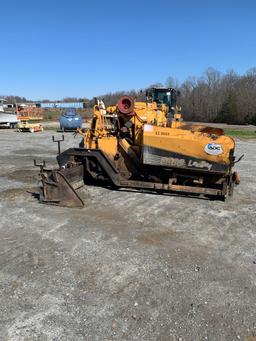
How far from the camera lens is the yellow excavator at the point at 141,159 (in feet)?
22.1

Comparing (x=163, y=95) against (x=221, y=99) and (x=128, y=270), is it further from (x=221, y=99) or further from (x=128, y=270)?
(x=221, y=99)

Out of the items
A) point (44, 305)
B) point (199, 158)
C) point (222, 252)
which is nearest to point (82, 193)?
point (199, 158)

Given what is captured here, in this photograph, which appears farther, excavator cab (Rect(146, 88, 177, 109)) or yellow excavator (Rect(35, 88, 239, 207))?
excavator cab (Rect(146, 88, 177, 109))

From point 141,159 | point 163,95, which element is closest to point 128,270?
point 141,159

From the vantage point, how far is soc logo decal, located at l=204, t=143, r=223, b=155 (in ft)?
22.1

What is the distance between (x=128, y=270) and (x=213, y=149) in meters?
3.27

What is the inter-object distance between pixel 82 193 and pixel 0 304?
3949mm

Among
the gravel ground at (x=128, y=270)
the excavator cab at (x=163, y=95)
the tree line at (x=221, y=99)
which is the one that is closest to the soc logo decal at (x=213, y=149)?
the gravel ground at (x=128, y=270)

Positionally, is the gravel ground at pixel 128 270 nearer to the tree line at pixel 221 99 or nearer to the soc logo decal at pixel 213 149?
the soc logo decal at pixel 213 149

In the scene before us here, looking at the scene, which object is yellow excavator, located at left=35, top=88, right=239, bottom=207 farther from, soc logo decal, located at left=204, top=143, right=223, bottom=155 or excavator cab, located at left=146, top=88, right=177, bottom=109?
excavator cab, located at left=146, top=88, right=177, bottom=109

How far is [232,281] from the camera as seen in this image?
4.12 meters

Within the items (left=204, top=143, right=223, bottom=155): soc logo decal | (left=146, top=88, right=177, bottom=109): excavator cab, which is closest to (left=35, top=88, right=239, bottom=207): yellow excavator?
(left=204, top=143, right=223, bottom=155): soc logo decal

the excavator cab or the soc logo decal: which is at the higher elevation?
the excavator cab

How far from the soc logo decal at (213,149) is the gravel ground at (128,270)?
992 millimetres
